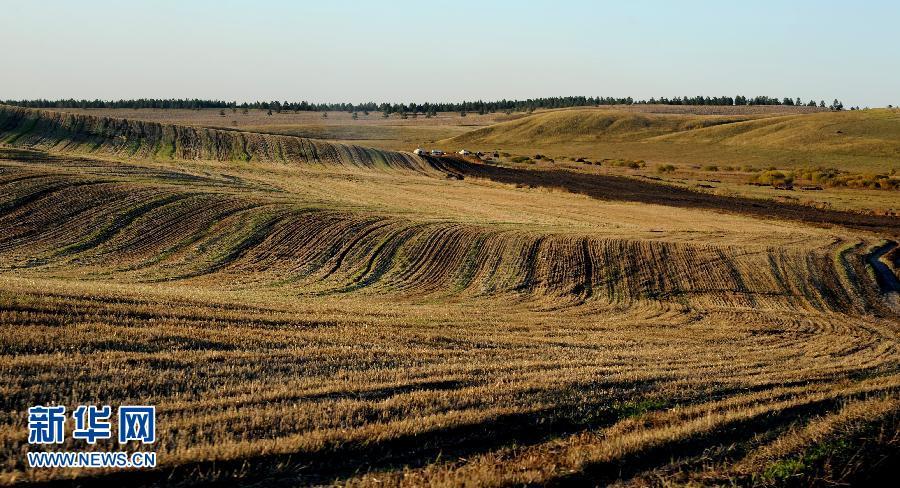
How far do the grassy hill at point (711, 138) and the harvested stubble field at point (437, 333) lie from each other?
5612cm

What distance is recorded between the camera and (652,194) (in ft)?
194

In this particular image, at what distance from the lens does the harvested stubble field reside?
9.18m

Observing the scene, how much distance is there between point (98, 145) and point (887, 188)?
233 ft

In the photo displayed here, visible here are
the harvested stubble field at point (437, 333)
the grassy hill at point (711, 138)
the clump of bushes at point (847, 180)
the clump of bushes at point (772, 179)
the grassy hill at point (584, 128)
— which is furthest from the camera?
the grassy hill at point (584, 128)

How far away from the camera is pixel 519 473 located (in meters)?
8.54

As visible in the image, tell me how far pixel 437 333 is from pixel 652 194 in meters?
45.4

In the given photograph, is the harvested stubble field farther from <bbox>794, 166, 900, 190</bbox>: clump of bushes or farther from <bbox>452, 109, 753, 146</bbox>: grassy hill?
<bbox>452, 109, 753, 146</bbox>: grassy hill

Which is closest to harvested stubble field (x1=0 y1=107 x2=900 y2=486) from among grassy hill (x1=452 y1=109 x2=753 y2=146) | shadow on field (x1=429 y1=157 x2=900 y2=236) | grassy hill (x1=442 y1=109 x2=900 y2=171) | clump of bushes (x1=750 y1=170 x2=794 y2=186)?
shadow on field (x1=429 y1=157 x2=900 y2=236)

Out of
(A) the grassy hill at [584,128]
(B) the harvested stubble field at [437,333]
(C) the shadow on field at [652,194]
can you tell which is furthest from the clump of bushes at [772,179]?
(A) the grassy hill at [584,128]

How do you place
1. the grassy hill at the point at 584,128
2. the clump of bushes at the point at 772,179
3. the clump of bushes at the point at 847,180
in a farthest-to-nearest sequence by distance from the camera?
the grassy hill at the point at 584,128
the clump of bushes at the point at 772,179
the clump of bushes at the point at 847,180

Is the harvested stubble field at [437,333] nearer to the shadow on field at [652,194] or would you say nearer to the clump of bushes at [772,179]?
the shadow on field at [652,194]

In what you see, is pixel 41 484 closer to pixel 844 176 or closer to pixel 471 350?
pixel 471 350

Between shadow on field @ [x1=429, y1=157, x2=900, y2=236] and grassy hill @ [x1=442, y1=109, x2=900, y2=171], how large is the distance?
35.2 m

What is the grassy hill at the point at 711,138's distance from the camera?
328ft
